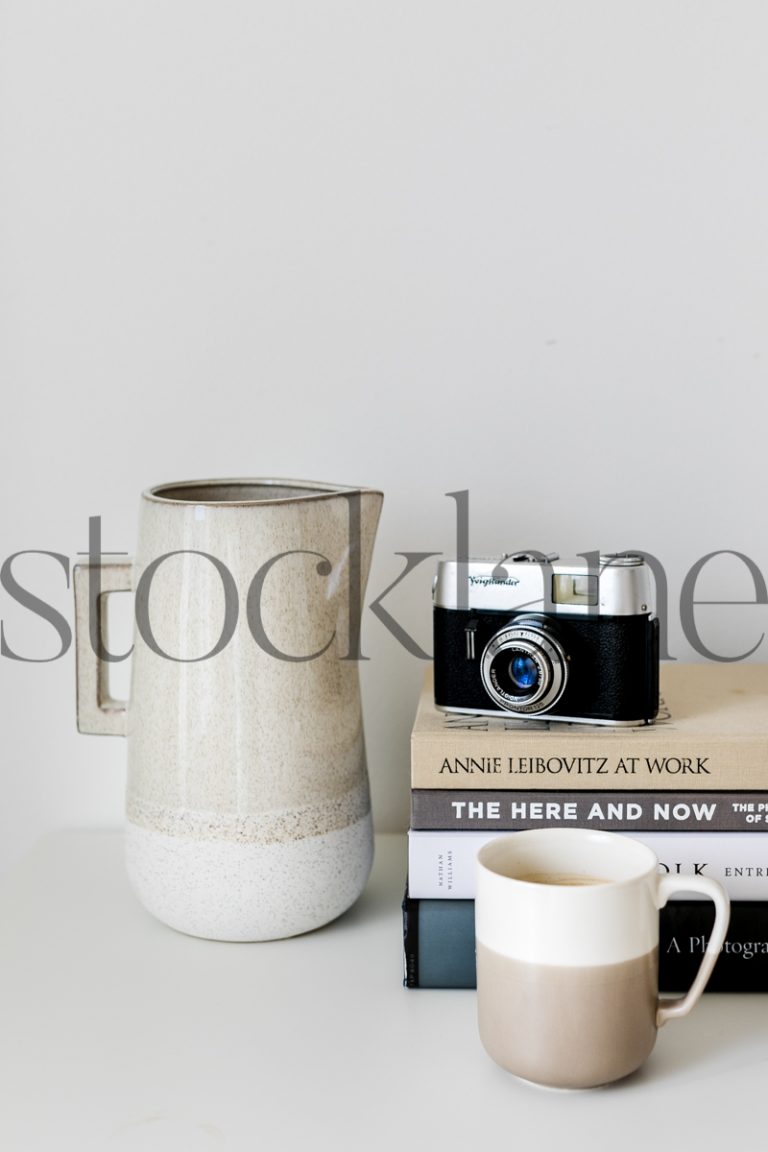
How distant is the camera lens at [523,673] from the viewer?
2.00 ft

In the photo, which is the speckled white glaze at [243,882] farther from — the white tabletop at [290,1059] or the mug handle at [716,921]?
the mug handle at [716,921]

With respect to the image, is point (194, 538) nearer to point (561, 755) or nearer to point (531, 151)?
point (561, 755)

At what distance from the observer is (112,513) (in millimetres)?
782

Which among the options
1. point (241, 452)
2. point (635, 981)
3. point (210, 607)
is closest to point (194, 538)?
point (210, 607)

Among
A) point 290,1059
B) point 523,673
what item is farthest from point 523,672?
point 290,1059

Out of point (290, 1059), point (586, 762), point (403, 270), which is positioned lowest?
point (290, 1059)

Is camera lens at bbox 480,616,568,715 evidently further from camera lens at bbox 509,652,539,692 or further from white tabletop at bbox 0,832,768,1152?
white tabletop at bbox 0,832,768,1152

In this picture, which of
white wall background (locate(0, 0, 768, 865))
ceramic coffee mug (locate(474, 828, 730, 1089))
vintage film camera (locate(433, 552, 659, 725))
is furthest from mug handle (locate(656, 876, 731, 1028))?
white wall background (locate(0, 0, 768, 865))

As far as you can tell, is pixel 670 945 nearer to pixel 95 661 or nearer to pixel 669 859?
pixel 669 859

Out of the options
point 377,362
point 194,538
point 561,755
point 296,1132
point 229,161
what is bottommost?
point 296,1132

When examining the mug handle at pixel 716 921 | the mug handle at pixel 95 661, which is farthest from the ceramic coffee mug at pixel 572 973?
the mug handle at pixel 95 661

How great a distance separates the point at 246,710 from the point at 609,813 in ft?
0.61

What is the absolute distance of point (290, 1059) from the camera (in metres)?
0.52

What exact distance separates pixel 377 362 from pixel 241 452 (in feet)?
0.34
